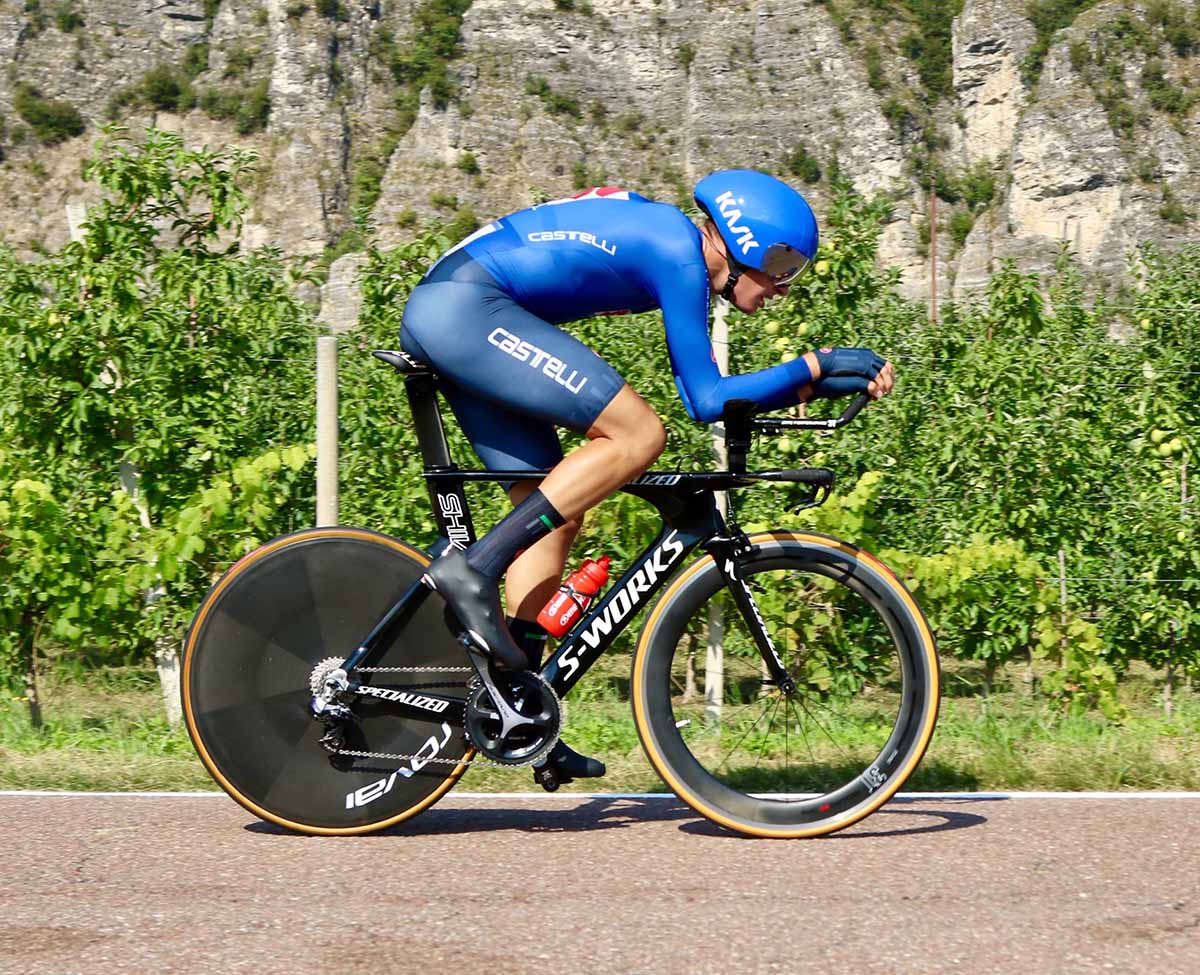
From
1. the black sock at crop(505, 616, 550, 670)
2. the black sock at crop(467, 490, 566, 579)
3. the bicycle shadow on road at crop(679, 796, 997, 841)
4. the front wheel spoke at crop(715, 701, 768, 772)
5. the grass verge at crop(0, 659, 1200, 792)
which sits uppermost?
Answer: the black sock at crop(467, 490, 566, 579)

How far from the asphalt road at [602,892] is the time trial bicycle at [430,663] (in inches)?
5.7

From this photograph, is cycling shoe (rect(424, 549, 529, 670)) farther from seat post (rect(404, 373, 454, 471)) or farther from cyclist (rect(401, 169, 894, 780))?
seat post (rect(404, 373, 454, 471))

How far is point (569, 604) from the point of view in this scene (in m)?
4.18

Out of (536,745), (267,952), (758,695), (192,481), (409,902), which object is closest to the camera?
(267,952)

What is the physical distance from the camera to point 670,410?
747 cm

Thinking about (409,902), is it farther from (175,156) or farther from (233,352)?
(175,156)

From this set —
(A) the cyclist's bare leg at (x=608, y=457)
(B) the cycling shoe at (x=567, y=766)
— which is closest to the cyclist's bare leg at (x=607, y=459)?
(A) the cyclist's bare leg at (x=608, y=457)

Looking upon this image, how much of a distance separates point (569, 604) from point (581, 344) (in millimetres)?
756

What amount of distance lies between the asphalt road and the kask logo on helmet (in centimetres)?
163

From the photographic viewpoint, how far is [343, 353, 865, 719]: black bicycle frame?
413 centimetres

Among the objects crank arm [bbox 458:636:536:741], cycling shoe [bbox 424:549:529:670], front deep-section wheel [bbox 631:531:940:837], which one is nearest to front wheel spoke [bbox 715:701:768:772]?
front deep-section wheel [bbox 631:531:940:837]

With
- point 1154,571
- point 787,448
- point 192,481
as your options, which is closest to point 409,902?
point 787,448

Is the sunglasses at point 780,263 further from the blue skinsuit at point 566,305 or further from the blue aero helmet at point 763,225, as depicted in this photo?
the blue skinsuit at point 566,305

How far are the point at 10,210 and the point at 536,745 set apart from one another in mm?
131571
